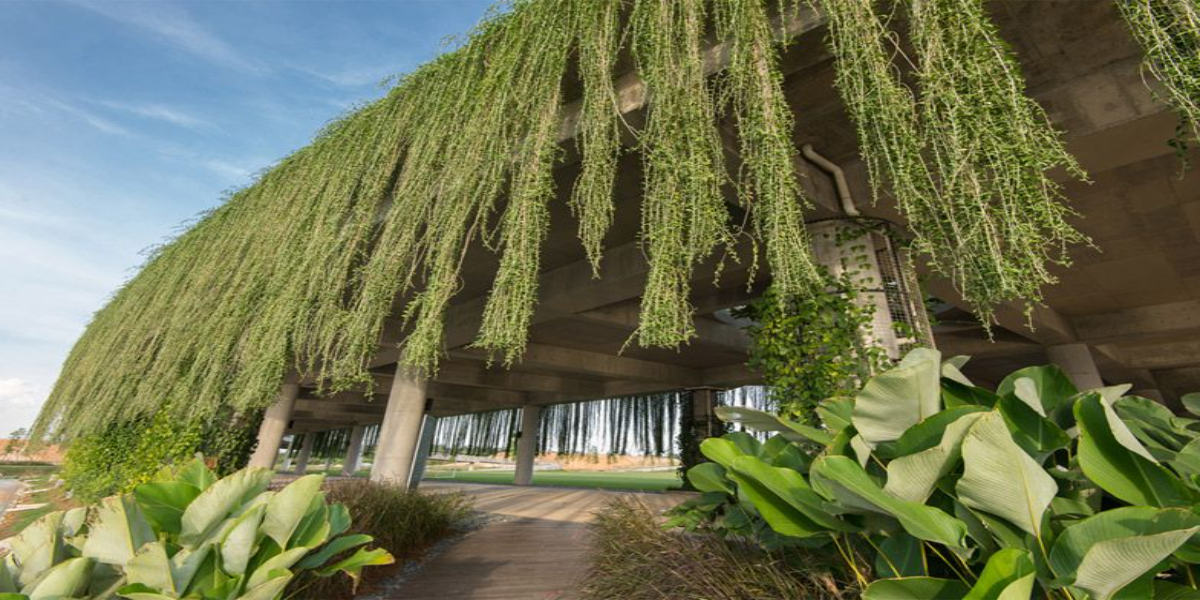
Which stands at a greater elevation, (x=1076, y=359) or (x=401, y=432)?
(x=1076, y=359)

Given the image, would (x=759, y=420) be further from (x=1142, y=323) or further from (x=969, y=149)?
(x=1142, y=323)

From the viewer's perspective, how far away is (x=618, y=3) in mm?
3873

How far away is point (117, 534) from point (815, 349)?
400 cm

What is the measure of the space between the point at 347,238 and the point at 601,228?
12.4 ft

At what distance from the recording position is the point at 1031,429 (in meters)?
1.14

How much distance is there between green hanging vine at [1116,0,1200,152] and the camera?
6.72 feet

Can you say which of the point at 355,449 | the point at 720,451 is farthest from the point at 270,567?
the point at 355,449

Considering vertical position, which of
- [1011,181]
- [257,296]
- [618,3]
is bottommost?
[1011,181]

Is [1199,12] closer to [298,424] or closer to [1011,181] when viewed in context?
[1011,181]

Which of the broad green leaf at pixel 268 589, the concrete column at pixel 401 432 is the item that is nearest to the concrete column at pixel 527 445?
the concrete column at pixel 401 432

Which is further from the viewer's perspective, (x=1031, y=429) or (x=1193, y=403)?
(x=1193, y=403)

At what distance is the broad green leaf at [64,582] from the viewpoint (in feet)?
4.04

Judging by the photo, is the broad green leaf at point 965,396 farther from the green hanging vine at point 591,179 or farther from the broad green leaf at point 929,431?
the green hanging vine at point 591,179

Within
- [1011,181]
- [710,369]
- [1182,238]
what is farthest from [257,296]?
[1182,238]
